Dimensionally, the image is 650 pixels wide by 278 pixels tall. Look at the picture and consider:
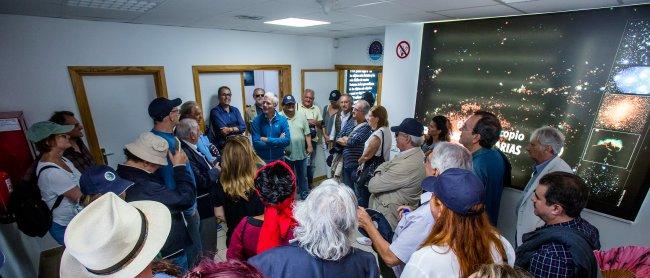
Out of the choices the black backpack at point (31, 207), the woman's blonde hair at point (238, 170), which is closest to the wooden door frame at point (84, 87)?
the black backpack at point (31, 207)

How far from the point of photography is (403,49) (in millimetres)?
3949

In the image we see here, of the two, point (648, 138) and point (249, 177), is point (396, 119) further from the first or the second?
point (249, 177)

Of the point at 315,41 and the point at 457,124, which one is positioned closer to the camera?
the point at 457,124

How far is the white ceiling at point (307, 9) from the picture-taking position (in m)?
2.45

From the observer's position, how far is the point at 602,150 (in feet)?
8.75

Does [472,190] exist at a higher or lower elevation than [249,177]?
higher

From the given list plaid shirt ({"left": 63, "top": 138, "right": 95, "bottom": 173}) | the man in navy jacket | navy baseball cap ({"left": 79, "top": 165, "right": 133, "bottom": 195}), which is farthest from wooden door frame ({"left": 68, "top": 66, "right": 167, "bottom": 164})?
navy baseball cap ({"left": 79, "top": 165, "right": 133, "bottom": 195})

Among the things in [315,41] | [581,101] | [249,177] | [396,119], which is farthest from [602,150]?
[315,41]

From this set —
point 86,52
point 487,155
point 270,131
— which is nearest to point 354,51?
point 270,131

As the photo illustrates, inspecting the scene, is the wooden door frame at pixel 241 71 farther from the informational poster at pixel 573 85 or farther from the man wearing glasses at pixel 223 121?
the informational poster at pixel 573 85

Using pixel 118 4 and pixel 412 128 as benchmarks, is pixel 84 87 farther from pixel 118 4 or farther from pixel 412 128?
pixel 412 128

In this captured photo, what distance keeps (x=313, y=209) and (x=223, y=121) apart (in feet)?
10.9

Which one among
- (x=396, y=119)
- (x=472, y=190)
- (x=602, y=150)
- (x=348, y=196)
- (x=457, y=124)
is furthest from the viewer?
(x=396, y=119)

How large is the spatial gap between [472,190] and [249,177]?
4.73 feet
